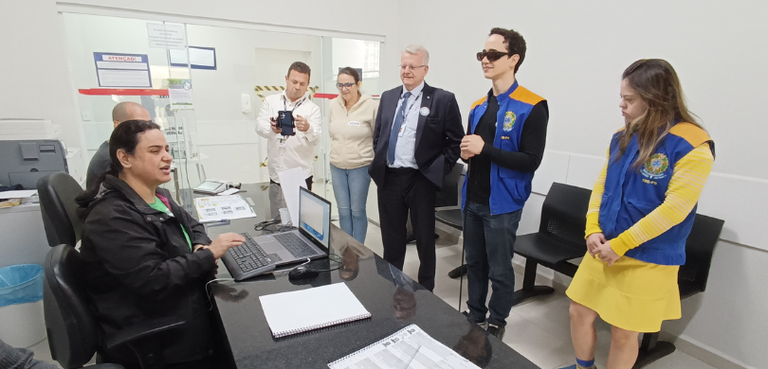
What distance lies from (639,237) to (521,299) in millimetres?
1434

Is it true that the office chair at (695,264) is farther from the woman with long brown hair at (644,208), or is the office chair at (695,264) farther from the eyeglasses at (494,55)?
the eyeglasses at (494,55)

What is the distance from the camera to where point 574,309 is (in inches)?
67.4

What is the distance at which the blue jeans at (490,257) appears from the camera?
1991mm

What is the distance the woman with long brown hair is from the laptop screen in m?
1.10

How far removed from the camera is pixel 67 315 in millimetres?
1104

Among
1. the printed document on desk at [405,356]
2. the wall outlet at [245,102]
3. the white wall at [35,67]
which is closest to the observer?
the printed document on desk at [405,356]

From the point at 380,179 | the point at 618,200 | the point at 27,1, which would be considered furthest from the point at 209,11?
the point at 618,200

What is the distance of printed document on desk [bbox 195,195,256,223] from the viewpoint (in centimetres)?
205

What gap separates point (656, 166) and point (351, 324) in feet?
Result: 4.07

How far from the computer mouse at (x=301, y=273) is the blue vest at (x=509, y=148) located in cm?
101

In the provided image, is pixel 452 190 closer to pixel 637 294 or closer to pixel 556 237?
pixel 556 237

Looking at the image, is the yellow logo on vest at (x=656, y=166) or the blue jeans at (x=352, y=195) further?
the blue jeans at (x=352, y=195)

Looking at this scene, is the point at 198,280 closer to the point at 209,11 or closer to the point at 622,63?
the point at 622,63

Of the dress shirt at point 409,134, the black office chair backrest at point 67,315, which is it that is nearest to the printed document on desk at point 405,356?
the black office chair backrest at point 67,315
